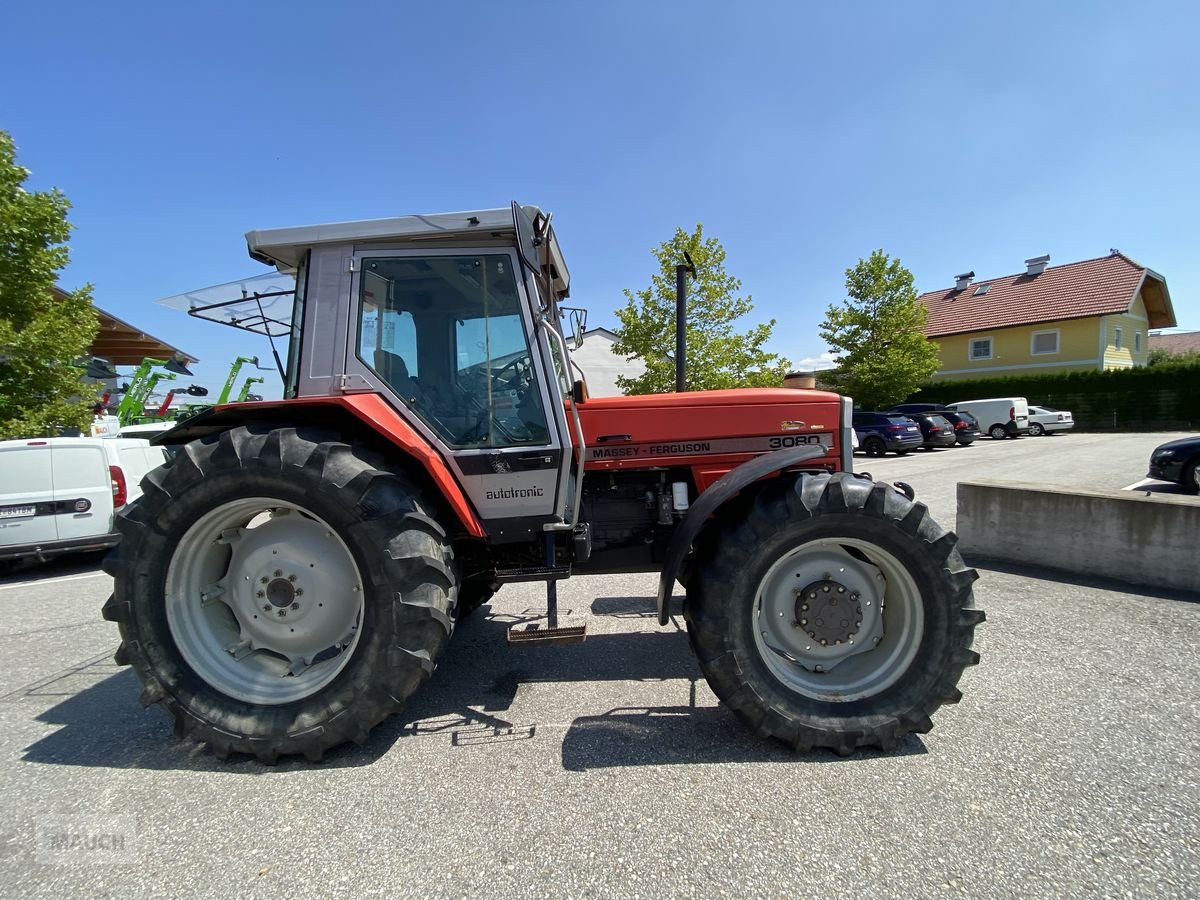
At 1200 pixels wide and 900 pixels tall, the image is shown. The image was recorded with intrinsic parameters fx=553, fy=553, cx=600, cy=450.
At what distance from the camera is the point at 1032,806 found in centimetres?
208

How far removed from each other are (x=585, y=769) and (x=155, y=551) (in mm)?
2153

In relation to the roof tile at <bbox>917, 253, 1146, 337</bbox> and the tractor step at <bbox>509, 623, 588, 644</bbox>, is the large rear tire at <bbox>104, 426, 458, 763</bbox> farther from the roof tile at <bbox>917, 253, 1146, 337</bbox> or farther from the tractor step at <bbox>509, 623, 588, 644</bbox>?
the roof tile at <bbox>917, 253, 1146, 337</bbox>

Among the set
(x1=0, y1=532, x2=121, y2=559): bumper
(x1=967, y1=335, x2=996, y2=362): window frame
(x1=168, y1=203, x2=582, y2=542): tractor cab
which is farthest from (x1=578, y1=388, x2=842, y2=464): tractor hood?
(x1=967, y1=335, x2=996, y2=362): window frame

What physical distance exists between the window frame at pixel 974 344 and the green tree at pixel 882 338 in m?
7.26

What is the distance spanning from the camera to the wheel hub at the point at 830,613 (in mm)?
2639

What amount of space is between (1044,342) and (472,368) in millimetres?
34982

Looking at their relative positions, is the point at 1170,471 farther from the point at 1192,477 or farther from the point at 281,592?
the point at 281,592

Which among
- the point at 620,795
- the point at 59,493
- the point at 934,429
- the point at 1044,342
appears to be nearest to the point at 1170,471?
the point at 620,795

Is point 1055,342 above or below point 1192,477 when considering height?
above

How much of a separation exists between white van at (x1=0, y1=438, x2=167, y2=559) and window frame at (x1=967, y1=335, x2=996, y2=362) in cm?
3562

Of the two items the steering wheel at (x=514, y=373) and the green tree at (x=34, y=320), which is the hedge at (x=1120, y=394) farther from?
the green tree at (x=34, y=320)

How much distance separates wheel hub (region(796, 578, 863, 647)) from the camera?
2639mm

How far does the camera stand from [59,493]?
6.03 meters

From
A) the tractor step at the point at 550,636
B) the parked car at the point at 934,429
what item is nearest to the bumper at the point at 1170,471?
the tractor step at the point at 550,636
